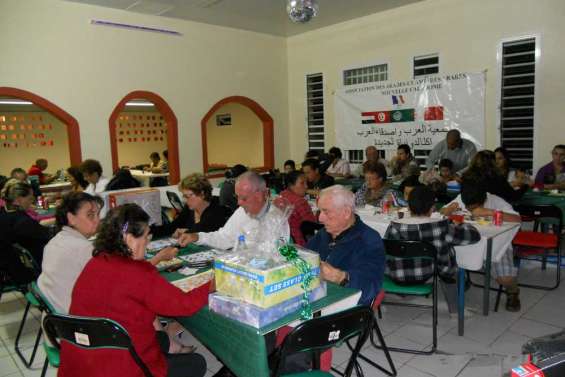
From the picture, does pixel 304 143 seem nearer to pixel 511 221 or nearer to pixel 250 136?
→ pixel 250 136

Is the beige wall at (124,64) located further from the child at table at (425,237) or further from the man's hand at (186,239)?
the child at table at (425,237)

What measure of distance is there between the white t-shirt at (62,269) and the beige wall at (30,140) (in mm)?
9523

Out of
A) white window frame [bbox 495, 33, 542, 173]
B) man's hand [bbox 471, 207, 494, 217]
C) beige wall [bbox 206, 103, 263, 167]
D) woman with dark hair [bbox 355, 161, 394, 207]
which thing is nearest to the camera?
man's hand [bbox 471, 207, 494, 217]

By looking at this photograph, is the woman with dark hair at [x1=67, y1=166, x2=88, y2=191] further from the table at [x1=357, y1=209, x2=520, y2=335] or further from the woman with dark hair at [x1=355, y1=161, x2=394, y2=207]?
the table at [x1=357, y1=209, x2=520, y2=335]

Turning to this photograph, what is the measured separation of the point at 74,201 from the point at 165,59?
569 centimetres

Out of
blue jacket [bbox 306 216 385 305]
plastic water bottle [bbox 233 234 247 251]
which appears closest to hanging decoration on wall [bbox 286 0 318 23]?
blue jacket [bbox 306 216 385 305]

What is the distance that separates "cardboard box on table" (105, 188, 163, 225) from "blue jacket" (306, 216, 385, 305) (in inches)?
76.9

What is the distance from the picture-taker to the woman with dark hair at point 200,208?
11.4 feet

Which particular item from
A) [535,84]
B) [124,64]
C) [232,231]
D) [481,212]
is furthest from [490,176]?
[124,64]

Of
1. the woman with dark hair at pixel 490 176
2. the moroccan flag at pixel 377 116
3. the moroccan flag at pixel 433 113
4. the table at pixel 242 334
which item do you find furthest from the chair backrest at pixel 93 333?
the moroccan flag at pixel 377 116

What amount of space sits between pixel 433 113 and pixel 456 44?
115cm

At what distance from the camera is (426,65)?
7.47 metres

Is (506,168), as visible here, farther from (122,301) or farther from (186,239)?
(122,301)

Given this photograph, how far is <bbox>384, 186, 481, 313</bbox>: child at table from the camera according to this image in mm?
3107
